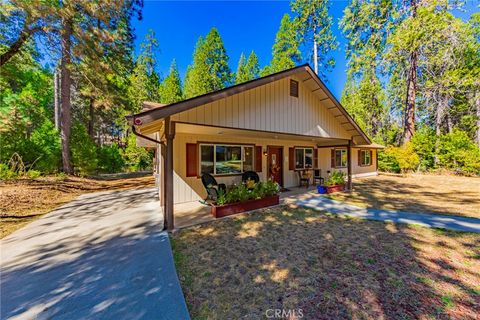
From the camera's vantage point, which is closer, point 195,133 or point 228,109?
point 228,109

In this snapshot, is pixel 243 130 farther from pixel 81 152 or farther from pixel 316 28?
pixel 316 28

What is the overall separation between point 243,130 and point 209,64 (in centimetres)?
1914

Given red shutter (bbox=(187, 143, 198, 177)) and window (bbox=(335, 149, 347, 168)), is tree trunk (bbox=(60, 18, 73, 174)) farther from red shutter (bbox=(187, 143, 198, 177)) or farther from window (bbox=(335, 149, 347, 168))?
window (bbox=(335, 149, 347, 168))

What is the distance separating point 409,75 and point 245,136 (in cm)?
1673

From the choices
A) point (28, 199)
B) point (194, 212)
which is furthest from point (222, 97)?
point (28, 199)

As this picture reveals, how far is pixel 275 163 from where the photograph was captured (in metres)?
9.53

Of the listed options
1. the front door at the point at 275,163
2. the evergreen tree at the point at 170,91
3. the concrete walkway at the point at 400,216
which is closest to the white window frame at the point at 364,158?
the front door at the point at 275,163

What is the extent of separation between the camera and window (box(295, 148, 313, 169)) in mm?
10546

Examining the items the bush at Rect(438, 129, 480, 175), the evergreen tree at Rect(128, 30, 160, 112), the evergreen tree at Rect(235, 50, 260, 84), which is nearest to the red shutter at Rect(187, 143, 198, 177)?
the evergreen tree at Rect(128, 30, 160, 112)

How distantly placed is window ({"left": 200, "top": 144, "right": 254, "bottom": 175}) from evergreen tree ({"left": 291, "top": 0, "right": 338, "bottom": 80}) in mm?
14492

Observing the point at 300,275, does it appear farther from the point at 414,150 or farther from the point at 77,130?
the point at 414,150

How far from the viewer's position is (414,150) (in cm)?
1585

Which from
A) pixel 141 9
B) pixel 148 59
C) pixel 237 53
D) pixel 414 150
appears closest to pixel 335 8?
pixel 237 53

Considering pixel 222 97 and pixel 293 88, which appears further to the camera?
pixel 293 88
